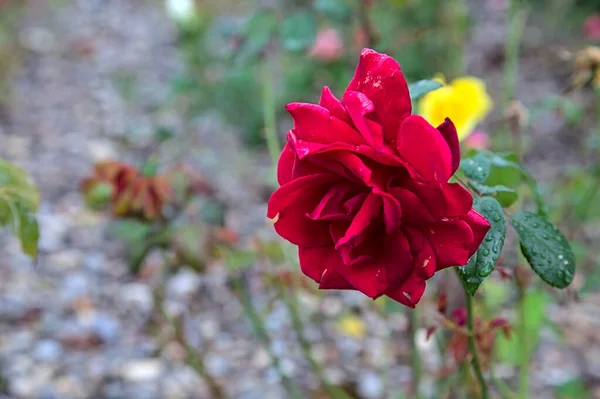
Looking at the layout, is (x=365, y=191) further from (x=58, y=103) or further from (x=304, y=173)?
(x=58, y=103)

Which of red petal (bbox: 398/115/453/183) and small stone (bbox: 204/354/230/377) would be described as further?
small stone (bbox: 204/354/230/377)

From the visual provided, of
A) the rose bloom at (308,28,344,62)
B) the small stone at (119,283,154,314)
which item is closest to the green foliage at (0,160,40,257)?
the small stone at (119,283,154,314)

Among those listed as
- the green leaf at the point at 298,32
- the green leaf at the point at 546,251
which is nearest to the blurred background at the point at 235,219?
the green leaf at the point at 298,32

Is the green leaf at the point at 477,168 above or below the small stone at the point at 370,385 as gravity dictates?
above

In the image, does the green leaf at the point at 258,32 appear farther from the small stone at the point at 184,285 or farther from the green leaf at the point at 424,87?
the small stone at the point at 184,285

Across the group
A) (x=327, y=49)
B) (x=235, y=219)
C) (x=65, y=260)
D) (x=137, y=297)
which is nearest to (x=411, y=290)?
(x=137, y=297)

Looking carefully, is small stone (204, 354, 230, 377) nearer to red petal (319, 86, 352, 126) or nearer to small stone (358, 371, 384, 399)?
small stone (358, 371, 384, 399)

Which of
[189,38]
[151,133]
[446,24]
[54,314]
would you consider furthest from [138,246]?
[446,24]

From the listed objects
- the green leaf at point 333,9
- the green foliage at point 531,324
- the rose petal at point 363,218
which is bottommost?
the green foliage at point 531,324
